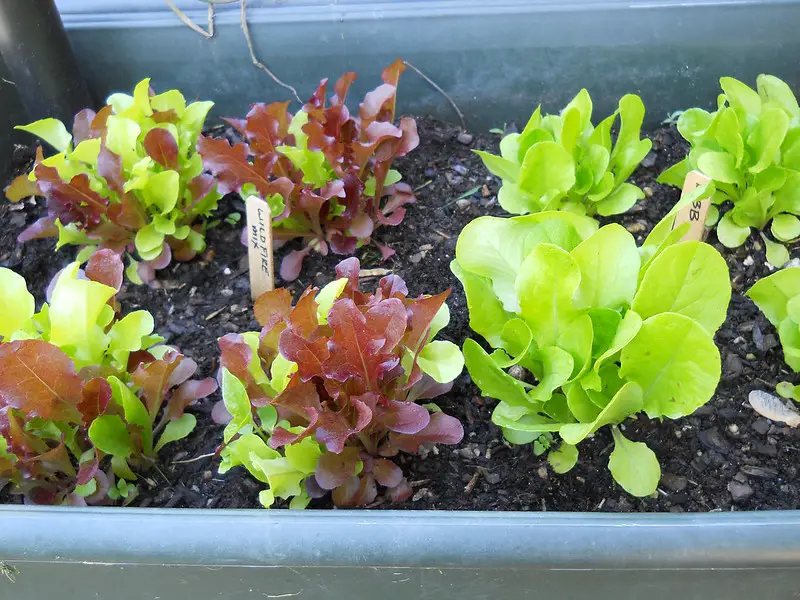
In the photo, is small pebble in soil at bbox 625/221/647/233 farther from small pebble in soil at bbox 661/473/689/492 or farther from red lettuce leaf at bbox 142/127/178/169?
red lettuce leaf at bbox 142/127/178/169

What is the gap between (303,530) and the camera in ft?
2.26

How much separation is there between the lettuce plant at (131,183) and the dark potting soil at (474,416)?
73mm

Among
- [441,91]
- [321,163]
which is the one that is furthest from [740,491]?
[441,91]

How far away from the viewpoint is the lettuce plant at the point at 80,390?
86 centimetres

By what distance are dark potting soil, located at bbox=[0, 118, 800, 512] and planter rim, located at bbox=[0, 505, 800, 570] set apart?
0.25 meters

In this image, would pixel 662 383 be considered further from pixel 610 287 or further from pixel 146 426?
pixel 146 426

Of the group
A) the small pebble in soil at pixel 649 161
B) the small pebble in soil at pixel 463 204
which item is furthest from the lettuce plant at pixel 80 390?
the small pebble in soil at pixel 649 161

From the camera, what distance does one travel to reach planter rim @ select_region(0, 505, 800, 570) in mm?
663

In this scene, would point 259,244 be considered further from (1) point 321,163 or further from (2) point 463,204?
(2) point 463,204

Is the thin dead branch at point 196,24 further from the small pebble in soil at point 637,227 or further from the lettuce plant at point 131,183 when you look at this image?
the small pebble in soil at point 637,227

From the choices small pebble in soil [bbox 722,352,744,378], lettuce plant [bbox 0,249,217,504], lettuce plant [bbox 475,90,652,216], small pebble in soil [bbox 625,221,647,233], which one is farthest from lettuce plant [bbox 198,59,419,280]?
small pebble in soil [bbox 722,352,744,378]

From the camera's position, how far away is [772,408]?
40.1 inches

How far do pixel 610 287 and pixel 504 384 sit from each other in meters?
0.18

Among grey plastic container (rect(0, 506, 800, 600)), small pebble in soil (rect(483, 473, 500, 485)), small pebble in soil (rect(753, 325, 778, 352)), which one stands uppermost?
grey plastic container (rect(0, 506, 800, 600))
